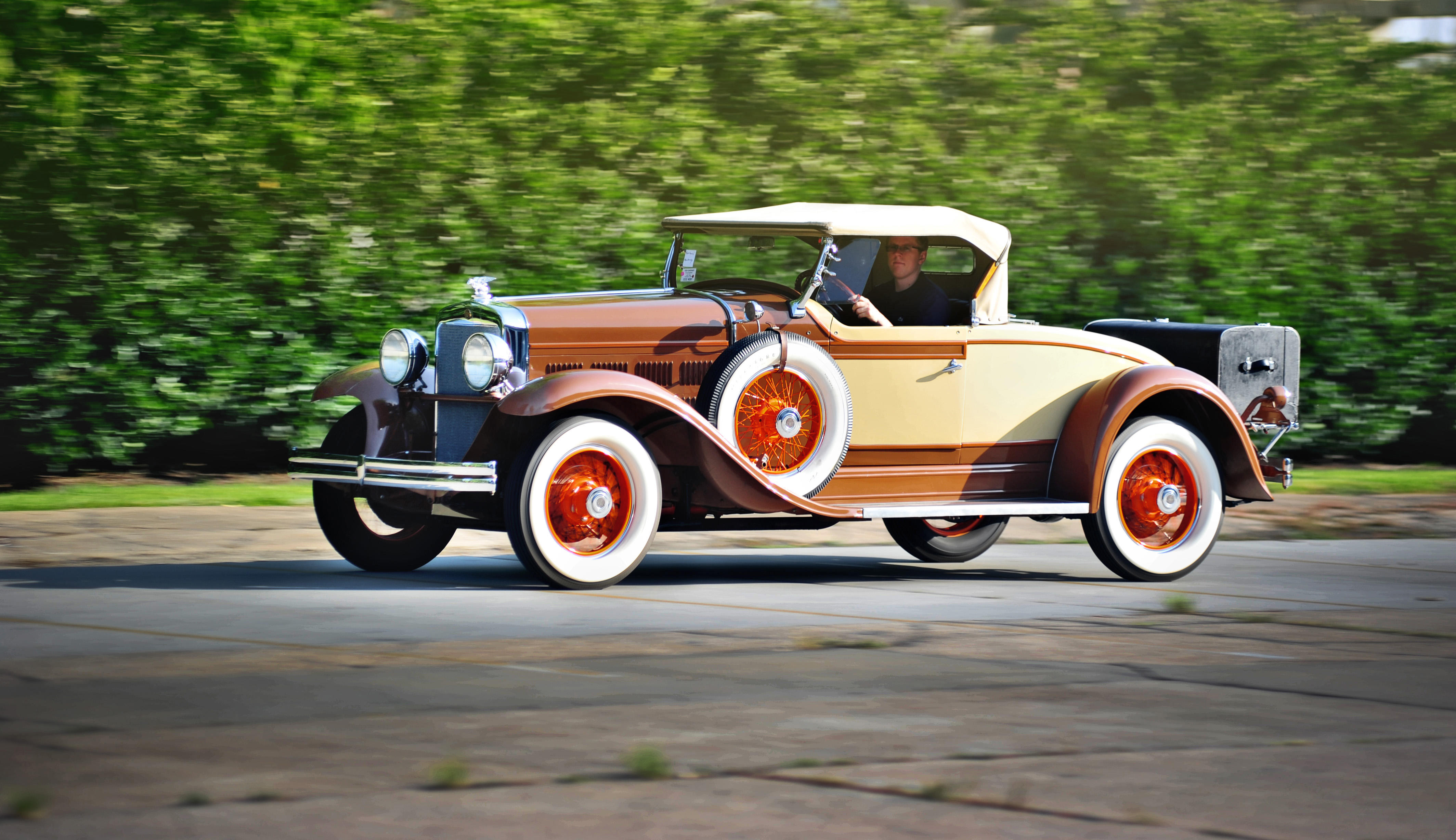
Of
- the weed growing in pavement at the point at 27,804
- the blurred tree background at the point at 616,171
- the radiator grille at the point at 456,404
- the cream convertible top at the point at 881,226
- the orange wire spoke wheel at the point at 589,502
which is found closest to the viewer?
the weed growing in pavement at the point at 27,804

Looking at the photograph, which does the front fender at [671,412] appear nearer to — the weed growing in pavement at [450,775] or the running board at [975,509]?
the running board at [975,509]

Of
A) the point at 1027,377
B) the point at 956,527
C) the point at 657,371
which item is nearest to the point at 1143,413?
the point at 1027,377

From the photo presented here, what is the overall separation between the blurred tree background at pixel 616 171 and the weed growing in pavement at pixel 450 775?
704cm

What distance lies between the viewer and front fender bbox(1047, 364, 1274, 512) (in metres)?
8.67

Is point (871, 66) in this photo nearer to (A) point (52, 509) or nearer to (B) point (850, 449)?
(B) point (850, 449)

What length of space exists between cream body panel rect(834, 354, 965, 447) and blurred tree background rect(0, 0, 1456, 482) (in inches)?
140

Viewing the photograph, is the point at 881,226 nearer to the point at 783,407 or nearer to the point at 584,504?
the point at 783,407

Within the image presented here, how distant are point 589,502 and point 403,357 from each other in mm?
1217

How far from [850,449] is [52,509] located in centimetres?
486

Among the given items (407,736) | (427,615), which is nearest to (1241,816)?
(407,736)

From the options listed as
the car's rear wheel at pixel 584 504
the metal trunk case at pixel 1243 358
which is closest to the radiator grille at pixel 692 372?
the car's rear wheel at pixel 584 504

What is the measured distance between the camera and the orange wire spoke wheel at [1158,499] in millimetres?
8867

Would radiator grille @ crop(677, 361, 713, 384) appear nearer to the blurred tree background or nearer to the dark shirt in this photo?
the dark shirt

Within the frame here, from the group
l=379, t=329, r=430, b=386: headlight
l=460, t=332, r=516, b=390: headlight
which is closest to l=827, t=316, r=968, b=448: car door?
l=460, t=332, r=516, b=390: headlight
